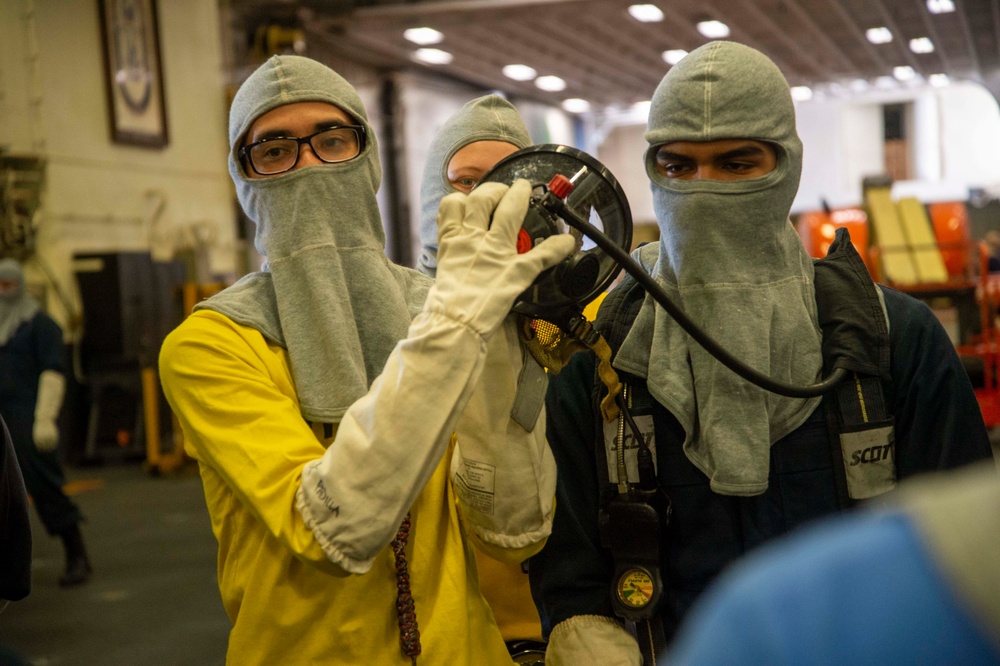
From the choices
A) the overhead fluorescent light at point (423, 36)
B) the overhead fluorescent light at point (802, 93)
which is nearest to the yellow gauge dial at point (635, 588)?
the overhead fluorescent light at point (423, 36)

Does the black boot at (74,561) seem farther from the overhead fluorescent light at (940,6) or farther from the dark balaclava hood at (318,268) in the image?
the overhead fluorescent light at (940,6)

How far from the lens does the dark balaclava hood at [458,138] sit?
3.00m

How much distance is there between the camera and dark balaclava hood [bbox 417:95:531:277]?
300cm

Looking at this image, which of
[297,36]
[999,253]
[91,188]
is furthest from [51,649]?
[999,253]

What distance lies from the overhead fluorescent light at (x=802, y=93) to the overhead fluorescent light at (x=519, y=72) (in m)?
5.52

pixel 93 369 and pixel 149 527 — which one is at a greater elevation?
pixel 93 369

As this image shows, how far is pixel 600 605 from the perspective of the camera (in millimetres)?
1682

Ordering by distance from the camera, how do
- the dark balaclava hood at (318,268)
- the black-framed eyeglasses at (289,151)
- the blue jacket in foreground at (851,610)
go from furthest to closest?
the black-framed eyeglasses at (289,151) → the dark balaclava hood at (318,268) → the blue jacket in foreground at (851,610)

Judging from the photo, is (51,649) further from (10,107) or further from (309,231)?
(10,107)

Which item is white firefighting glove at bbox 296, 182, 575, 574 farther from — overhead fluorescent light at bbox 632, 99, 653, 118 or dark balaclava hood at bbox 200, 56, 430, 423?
overhead fluorescent light at bbox 632, 99, 653, 118

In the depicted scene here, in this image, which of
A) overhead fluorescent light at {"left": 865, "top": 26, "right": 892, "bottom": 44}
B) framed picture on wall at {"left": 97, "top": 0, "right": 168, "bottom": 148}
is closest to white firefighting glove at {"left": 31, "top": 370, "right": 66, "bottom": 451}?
framed picture on wall at {"left": 97, "top": 0, "right": 168, "bottom": 148}

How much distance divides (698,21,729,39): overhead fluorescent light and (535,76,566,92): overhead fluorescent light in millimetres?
3964

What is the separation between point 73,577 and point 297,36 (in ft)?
26.8

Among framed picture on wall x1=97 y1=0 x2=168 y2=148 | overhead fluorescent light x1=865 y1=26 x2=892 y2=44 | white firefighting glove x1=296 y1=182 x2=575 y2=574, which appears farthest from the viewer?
overhead fluorescent light x1=865 y1=26 x2=892 y2=44
